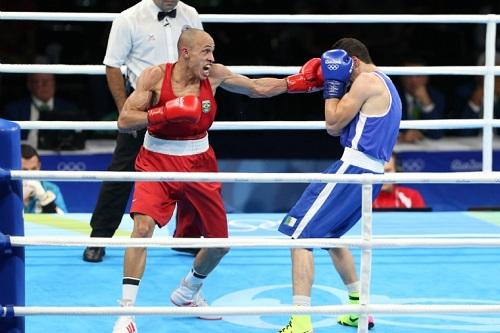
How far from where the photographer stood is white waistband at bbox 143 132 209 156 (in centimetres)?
441

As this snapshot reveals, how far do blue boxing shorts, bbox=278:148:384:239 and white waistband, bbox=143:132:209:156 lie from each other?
0.50 m

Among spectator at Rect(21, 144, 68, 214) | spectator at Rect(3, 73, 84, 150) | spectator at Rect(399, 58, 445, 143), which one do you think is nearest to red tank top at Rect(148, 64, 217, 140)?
spectator at Rect(21, 144, 68, 214)

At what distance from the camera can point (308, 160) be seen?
297 inches

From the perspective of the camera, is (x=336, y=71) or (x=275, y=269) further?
(x=275, y=269)

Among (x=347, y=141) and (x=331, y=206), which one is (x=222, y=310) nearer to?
(x=331, y=206)

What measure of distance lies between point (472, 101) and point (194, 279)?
486cm

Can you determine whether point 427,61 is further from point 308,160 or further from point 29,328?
point 29,328

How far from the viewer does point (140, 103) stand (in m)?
4.33

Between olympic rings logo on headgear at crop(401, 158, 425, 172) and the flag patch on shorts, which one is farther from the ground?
olympic rings logo on headgear at crop(401, 158, 425, 172)

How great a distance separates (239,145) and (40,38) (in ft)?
7.45

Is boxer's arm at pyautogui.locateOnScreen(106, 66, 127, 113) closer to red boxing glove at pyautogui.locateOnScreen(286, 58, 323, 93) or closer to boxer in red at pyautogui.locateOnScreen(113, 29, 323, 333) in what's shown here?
boxer in red at pyautogui.locateOnScreen(113, 29, 323, 333)

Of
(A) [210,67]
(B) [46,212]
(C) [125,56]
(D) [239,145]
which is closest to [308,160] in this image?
(D) [239,145]

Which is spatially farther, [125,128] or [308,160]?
[308,160]

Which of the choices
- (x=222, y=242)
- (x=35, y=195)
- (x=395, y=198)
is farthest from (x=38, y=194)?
(x=222, y=242)
